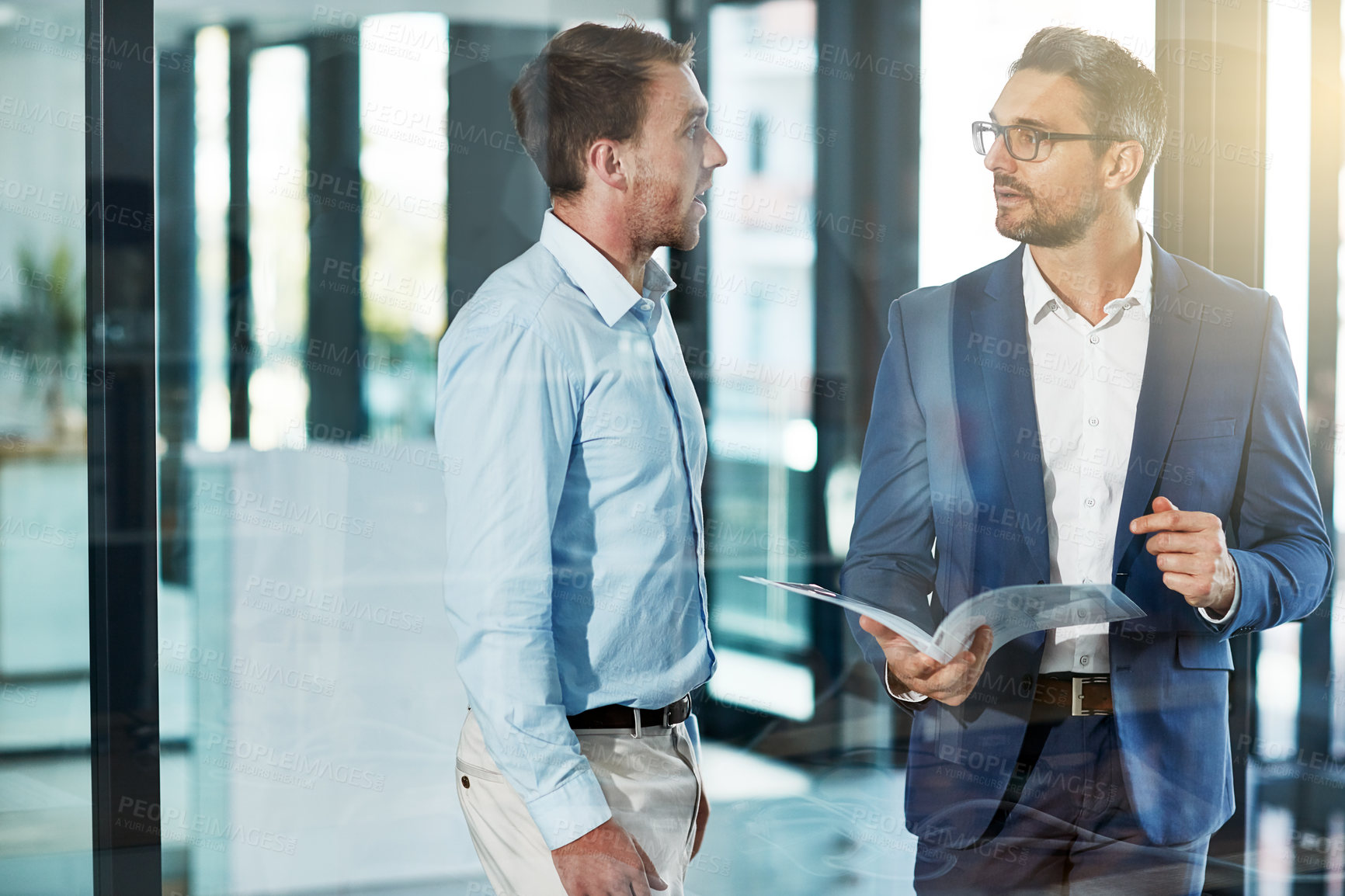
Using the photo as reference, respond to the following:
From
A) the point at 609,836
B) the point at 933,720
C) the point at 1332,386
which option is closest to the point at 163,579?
the point at 609,836

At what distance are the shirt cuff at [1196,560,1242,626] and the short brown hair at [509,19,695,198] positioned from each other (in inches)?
59.3

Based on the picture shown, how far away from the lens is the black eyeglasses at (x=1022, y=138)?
227 centimetres

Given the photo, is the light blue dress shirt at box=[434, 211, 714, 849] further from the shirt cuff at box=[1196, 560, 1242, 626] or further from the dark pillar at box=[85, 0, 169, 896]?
the shirt cuff at box=[1196, 560, 1242, 626]

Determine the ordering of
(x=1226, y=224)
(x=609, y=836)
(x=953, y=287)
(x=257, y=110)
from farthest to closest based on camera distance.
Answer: (x=1226, y=224), (x=953, y=287), (x=257, y=110), (x=609, y=836)

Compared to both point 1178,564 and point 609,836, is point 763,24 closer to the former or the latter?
point 1178,564

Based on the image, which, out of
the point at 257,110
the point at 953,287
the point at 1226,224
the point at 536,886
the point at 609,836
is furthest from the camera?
the point at 1226,224

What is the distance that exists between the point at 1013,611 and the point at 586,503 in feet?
3.40

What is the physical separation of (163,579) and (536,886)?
3.17 ft

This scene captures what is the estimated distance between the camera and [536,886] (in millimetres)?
1788

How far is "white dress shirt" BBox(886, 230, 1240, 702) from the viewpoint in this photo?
2.29 meters

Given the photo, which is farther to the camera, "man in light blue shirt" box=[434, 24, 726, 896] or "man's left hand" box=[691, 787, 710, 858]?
"man's left hand" box=[691, 787, 710, 858]

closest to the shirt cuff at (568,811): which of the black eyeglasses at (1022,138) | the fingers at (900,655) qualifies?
the fingers at (900,655)

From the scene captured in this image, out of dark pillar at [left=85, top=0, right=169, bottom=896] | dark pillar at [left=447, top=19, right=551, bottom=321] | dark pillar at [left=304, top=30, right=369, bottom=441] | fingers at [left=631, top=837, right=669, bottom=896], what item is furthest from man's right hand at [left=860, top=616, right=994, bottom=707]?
dark pillar at [left=85, top=0, right=169, bottom=896]

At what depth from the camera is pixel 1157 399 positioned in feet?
7.68
